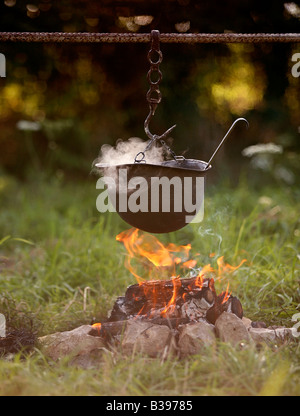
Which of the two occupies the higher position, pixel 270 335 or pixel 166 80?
pixel 166 80

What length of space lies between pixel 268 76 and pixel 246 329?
3577 mm

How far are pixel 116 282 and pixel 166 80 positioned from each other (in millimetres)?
2565

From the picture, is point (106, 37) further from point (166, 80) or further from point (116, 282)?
point (166, 80)

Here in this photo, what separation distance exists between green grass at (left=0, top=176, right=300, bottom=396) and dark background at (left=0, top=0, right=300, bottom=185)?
640mm

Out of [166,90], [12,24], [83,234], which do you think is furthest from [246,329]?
[12,24]

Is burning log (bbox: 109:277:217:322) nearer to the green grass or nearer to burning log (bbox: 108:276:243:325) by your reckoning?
burning log (bbox: 108:276:243:325)

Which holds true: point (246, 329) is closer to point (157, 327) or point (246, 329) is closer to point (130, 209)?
point (157, 327)

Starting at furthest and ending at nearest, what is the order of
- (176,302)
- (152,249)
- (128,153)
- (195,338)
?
(152,249) → (128,153) → (176,302) → (195,338)

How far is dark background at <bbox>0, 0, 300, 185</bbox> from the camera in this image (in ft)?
16.5

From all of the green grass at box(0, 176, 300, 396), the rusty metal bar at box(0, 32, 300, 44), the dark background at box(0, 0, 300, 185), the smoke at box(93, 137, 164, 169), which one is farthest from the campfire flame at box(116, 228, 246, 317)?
the dark background at box(0, 0, 300, 185)

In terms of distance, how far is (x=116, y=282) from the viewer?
12.4ft

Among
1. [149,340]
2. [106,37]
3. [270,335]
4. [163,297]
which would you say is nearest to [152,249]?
[163,297]

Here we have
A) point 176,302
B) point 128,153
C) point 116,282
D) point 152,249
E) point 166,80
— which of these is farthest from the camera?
point 166,80

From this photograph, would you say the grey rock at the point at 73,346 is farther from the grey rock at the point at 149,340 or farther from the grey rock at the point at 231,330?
the grey rock at the point at 231,330
